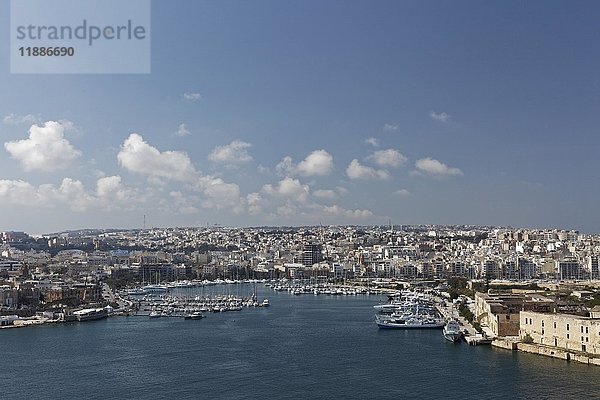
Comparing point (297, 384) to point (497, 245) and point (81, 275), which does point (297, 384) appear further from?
point (497, 245)

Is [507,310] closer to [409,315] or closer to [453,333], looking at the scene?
[453,333]

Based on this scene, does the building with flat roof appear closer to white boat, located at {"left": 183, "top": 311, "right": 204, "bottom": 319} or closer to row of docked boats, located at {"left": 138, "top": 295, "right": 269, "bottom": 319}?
white boat, located at {"left": 183, "top": 311, "right": 204, "bottom": 319}

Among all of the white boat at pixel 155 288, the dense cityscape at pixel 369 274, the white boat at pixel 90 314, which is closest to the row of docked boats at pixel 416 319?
the dense cityscape at pixel 369 274

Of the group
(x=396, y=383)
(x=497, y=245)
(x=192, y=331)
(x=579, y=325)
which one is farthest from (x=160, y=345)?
(x=497, y=245)

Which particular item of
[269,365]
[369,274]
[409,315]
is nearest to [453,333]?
[409,315]

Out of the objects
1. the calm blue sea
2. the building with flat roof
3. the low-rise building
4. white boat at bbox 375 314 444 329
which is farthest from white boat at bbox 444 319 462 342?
white boat at bbox 375 314 444 329
